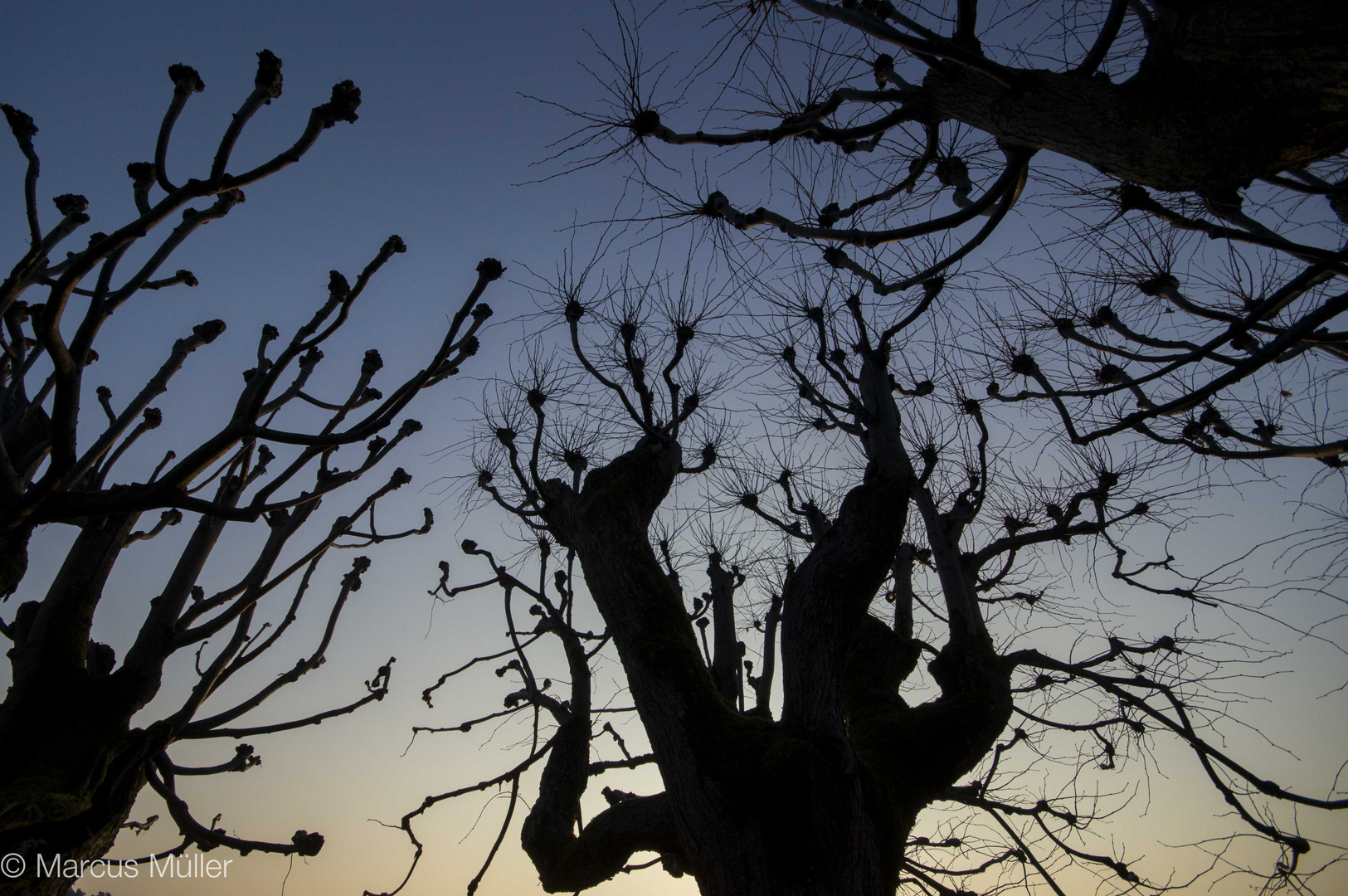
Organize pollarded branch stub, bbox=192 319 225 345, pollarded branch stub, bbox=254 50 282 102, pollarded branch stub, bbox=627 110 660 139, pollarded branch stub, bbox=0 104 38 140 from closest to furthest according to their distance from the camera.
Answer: pollarded branch stub, bbox=254 50 282 102
pollarded branch stub, bbox=0 104 38 140
pollarded branch stub, bbox=627 110 660 139
pollarded branch stub, bbox=192 319 225 345

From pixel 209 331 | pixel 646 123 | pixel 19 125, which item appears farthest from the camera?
pixel 209 331

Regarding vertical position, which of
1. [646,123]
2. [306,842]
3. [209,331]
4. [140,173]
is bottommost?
[306,842]

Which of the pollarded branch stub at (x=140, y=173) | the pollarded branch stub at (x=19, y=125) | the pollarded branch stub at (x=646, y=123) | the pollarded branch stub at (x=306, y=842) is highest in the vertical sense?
the pollarded branch stub at (x=646, y=123)

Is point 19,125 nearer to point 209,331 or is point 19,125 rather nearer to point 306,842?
point 209,331

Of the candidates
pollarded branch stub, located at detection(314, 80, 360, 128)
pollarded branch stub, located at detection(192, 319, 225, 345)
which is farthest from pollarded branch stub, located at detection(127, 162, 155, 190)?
pollarded branch stub, located at detection(192, 319, 225, 345)

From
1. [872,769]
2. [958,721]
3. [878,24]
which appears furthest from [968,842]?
[878,24]

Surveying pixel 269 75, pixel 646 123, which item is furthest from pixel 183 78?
pixel 646 123

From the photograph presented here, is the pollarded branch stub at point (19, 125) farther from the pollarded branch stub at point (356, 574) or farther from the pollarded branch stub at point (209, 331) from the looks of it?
the pollarded branch stub at point (356, 574)

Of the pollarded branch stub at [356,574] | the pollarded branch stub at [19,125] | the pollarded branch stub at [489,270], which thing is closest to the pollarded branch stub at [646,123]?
the pollarded branch stub at [489,270]

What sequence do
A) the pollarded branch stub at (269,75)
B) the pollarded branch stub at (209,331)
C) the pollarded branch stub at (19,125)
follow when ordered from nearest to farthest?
1. the pollarded branch stub at (269,75)
2. the pollarded branch stub at (19,125)
3. the pollarded branch stub at (209,331)

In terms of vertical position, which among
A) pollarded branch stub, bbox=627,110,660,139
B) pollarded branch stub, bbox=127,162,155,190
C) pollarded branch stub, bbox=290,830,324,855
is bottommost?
pollarded branch stub, bbox=290,830,324,855

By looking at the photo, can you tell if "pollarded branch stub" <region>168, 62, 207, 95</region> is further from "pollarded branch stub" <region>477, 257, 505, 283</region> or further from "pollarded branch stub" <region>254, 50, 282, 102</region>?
"pollarded branch stub" <region>477, 257, 505, 283</region>

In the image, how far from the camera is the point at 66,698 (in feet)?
10.7

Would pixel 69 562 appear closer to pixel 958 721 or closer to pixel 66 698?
pixel 66 698
